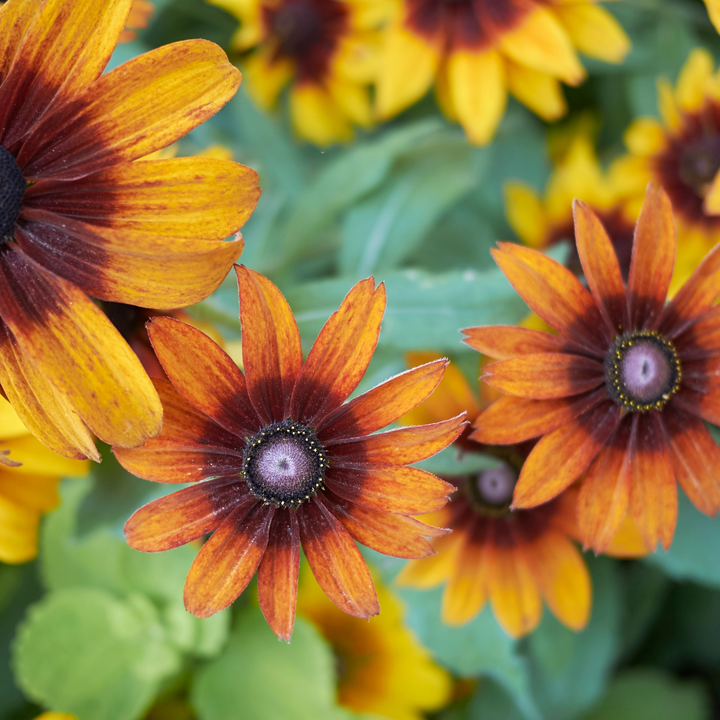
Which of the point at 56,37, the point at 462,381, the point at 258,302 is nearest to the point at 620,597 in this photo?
the point at 462,381

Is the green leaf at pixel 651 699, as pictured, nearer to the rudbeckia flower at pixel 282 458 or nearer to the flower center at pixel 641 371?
the flower center at pixel 641 371

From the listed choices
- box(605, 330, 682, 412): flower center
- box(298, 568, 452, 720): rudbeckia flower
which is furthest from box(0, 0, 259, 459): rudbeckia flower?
box(298, 568, 452, 720): rudbeckia flower

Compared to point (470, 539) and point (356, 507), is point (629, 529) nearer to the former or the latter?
point (470, 539)

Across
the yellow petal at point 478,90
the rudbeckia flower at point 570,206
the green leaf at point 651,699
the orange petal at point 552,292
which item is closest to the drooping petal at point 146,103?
the orange petal at point 552,292

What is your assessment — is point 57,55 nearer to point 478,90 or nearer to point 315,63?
point 478,90

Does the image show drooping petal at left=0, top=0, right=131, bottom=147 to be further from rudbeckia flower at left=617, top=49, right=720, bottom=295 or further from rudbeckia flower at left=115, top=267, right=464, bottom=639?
rudbeckia flower at left=617, top=49, right=720, bottom=295
